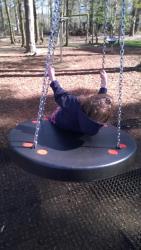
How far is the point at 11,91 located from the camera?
635 centimetres

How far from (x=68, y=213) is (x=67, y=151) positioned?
2.58 ft

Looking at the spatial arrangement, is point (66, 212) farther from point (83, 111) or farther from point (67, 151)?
point (83, 111)

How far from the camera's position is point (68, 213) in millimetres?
2793

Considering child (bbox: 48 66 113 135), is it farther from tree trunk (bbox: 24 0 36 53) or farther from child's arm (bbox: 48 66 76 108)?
tree trunk (bbox: 24 0 36 53)

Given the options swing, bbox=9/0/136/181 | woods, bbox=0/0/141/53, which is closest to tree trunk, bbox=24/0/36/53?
woods, bbox=0/0/141/53

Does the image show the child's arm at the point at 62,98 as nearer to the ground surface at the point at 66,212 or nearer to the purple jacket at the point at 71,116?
the purple jacket at the point at 71,116

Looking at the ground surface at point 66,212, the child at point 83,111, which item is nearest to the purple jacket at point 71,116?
the child at point 83,111

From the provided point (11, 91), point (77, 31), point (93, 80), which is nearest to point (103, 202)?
point (11, 91)

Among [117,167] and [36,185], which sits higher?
[117,167]

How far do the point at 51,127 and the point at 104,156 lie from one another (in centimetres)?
75

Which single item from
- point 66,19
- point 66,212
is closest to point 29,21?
point 66,19

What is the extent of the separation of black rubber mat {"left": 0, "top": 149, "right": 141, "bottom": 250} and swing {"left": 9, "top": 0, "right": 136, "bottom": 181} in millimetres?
674

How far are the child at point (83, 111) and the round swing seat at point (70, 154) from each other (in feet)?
0.46

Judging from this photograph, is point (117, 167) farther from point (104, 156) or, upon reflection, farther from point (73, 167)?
point (73, 167)
